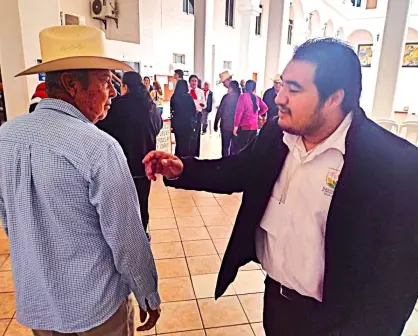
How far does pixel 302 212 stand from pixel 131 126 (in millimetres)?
1797

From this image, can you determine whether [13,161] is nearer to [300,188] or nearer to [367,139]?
[300,188]

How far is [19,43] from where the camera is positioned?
13.0 ft

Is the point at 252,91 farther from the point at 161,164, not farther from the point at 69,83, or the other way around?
the point at 69,83

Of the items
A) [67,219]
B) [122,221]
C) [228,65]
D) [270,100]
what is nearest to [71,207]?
[67,219]

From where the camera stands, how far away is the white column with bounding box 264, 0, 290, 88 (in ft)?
26.3

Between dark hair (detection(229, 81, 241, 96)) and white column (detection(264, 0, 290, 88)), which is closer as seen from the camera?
dark hair (detection(229, 81, 241, 96))

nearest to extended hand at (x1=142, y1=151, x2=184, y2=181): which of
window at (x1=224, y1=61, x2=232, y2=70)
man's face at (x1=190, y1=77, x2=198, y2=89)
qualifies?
man's face at (x1=190, y1=77, x2=198, y2=89)

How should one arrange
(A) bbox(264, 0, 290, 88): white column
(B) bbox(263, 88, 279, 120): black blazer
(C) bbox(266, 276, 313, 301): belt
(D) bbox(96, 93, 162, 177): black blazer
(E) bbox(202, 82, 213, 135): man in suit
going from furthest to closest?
(A) bbox(264, 0, 290, 88): white column
(E) bbox(202, 82, 213, 135): man in suit
(B) bbox(263, 88, 279, 120): black blazer
(D) bbox(96, 93, 162, 177): black blazer
(C) bbox(266, 276, 313, 301): belt

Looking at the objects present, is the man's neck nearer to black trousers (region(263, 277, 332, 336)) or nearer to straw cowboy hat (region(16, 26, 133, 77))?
black trousers (region(263, 277, 332, 336))

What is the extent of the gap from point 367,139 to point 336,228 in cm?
29

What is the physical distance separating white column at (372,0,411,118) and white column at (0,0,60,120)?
5.10 metres

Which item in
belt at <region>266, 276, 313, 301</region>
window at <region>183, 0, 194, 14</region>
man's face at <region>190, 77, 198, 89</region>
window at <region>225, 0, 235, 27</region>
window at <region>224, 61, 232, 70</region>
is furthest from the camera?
window at <region>224, 61, 232, 70</region>

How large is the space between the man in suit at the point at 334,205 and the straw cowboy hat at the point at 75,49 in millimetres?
618

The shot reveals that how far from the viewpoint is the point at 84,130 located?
99 centimetres
